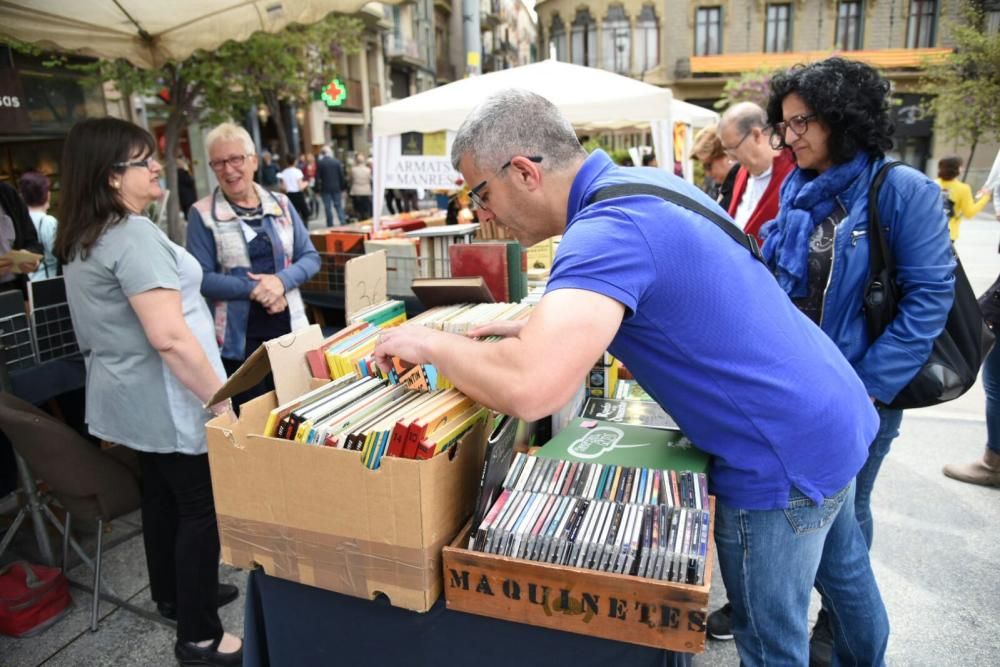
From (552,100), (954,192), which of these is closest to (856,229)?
(552,100)

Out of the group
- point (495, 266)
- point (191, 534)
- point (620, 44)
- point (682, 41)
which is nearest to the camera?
point (191, 534)

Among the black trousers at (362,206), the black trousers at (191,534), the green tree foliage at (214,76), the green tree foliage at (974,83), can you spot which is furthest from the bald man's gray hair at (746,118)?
the black trousers at (362,206)

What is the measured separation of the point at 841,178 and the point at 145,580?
3.21m

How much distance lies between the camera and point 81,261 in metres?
2.02

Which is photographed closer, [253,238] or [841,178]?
[841,178]

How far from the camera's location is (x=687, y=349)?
1.20m

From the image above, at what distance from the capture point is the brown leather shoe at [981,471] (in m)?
3.57

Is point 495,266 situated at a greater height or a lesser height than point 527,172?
lesser

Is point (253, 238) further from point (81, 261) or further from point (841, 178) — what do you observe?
point (841, 178)

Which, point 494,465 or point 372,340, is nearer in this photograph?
point 494,465

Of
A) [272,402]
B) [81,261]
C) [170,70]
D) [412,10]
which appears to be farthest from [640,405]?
[412,10]

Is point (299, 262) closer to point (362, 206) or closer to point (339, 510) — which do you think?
point (339, 510)

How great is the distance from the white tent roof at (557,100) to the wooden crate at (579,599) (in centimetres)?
463

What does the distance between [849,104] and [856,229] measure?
0.37 m
